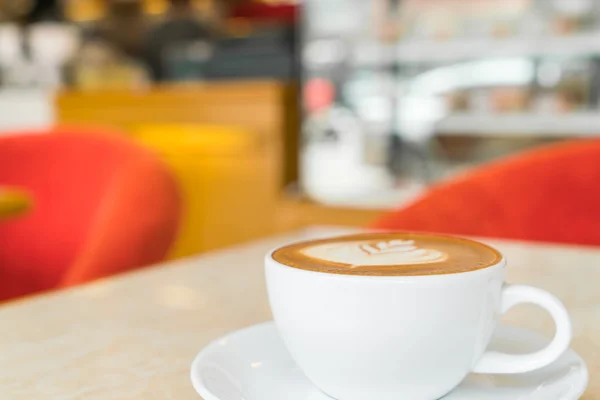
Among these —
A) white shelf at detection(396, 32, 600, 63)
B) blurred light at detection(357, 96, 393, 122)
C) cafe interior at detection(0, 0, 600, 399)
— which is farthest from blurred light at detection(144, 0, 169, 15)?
white shelf at detection(396, 32, 600, 63)

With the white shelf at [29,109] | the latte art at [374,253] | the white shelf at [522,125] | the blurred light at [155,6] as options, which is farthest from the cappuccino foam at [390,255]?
the blurred light at [155,6]

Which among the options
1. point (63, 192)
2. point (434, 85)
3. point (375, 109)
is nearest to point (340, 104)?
point (375, 109)

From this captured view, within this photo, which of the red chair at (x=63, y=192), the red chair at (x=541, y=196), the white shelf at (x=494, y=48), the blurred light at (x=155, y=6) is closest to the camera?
the red chair at (x=541, y=196)

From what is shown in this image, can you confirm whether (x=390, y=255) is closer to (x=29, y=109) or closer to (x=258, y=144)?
(x=258, y=144)

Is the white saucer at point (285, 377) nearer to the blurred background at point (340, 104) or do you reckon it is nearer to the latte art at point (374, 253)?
the latte art at point (374, 253)

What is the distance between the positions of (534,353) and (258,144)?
227 centimetres

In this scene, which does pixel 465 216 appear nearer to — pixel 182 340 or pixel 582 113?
pixel 182 340

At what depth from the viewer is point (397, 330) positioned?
292 millimetres

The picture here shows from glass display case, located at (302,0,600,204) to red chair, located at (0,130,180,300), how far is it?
121 centimetres

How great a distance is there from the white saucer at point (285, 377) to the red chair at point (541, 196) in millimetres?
465

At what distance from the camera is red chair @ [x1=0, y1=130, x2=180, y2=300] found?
1021 mm

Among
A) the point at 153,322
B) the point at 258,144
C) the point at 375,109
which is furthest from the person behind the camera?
the point at 258,144

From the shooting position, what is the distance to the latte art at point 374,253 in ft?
1.04

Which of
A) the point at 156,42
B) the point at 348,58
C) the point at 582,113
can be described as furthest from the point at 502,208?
the point at 156,42
